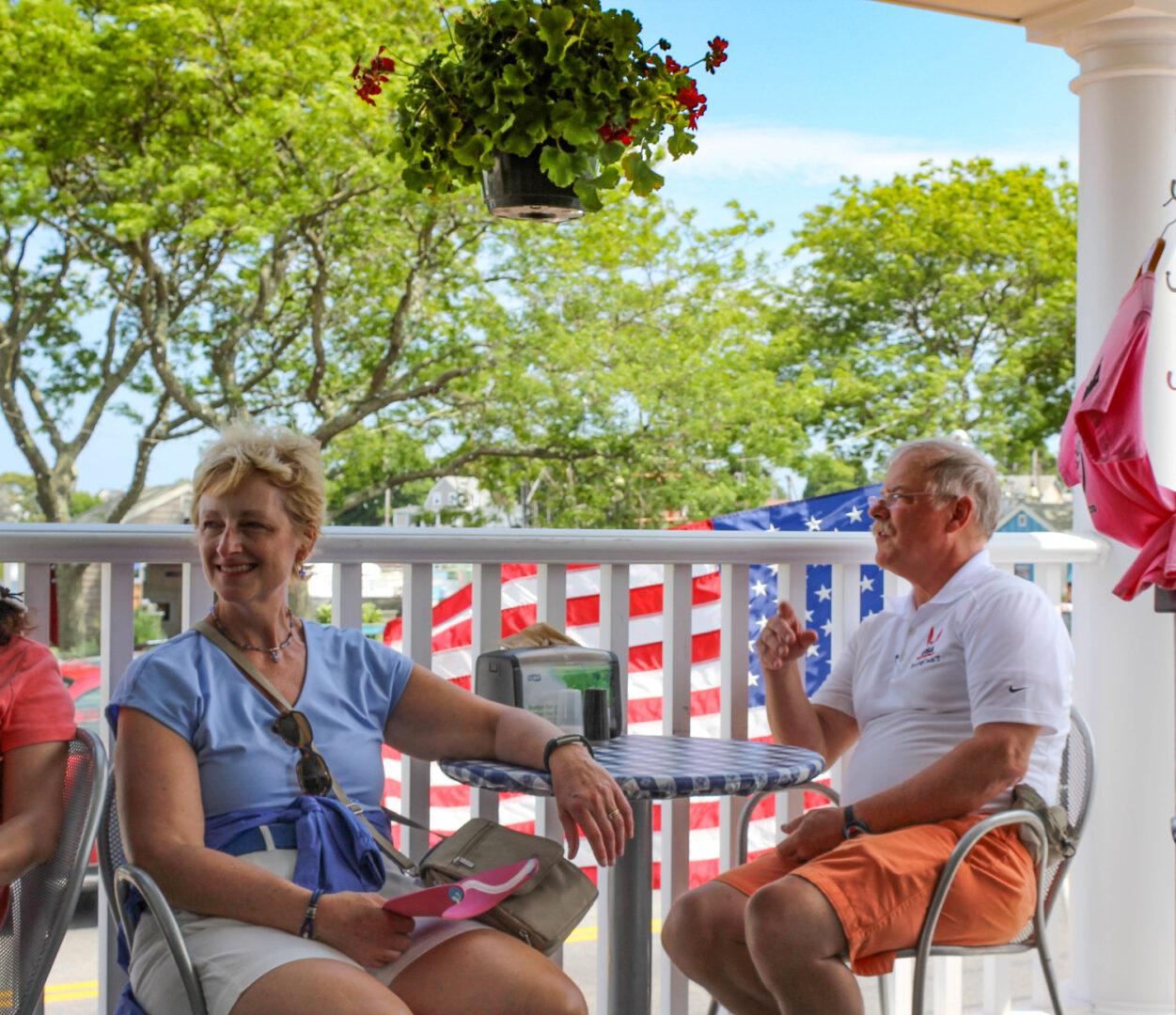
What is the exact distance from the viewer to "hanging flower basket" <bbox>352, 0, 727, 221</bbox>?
218 cm

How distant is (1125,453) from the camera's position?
272 cm

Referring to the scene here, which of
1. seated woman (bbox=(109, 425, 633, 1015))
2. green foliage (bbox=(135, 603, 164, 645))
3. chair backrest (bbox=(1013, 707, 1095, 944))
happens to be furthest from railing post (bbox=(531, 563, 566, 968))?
green foliage (bbox=(135, 603, 164, 645))

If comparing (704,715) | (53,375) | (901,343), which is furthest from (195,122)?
(901,343)

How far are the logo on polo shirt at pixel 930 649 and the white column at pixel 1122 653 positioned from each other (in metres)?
0.88

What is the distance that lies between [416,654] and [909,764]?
921 millimetres

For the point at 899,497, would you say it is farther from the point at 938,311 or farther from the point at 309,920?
the point at 938,311

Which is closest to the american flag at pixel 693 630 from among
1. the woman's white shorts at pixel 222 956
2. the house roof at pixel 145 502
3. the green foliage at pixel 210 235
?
the woman's white shorts at pixel 222 956

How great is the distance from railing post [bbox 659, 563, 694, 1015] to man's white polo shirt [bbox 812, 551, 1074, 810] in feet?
1.12

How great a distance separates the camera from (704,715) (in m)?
6.70

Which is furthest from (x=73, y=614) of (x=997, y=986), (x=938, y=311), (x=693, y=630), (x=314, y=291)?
(x=997, y=986)

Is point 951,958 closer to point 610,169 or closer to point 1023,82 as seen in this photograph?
point 610,169

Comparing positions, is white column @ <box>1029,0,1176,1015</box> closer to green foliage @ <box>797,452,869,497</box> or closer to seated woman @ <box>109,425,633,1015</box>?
seated woman @ <box>109,425,633,1015</box>

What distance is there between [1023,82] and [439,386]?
34.5 feet

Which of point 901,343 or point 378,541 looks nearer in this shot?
point 378,541
